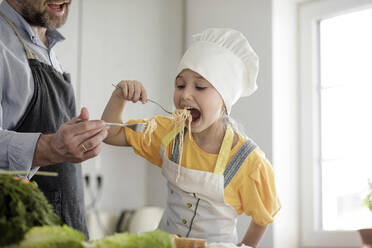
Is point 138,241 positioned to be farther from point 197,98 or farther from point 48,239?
point 197,98

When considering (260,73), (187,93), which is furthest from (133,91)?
(260,73)

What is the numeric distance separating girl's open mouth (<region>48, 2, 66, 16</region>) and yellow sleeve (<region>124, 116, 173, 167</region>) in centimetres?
38

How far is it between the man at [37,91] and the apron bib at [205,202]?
0.27m

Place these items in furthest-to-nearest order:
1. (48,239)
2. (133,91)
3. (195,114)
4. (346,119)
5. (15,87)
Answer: (346,119)
(195,114)
(133,91)
(15,87)
(48,239)

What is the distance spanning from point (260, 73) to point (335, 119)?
47 centimetres

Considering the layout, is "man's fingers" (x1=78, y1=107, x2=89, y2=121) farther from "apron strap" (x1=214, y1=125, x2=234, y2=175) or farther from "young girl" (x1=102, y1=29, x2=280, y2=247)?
→ "apron strap" (x1=214, y1=125, x2=234, y2=175)

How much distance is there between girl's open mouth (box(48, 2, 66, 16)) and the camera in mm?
1306

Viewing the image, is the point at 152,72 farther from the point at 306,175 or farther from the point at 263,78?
the point at 306,175

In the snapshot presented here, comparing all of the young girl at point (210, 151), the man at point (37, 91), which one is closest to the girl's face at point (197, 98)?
the young girl at point (210, 151)

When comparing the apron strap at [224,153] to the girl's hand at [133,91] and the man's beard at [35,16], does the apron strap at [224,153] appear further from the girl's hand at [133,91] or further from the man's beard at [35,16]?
the man's beard at [35,16]

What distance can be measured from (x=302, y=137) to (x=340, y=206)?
0.42 meters

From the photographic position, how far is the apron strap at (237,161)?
4.50ft

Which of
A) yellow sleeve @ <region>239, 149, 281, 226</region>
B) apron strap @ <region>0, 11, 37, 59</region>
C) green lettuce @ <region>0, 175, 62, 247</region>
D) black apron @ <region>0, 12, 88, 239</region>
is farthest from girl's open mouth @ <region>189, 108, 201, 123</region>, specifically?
green lettuce @ <region>0, 175, 62, 247</region>

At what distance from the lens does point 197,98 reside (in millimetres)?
1380
